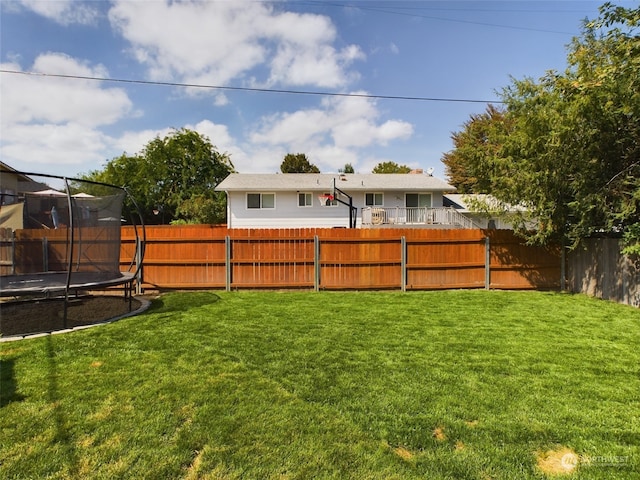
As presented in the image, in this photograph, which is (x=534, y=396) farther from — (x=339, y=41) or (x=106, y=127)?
(x=106, y=127)

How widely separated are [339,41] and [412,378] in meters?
11.9

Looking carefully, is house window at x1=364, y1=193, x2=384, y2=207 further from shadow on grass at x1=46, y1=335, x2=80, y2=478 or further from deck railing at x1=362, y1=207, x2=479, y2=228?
shadow on grass at x1=46, y1=335, x2=80, y2=478

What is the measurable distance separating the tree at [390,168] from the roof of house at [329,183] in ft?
85.4

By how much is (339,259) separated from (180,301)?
4151 millimetres

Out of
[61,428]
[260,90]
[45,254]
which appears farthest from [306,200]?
[61,428]

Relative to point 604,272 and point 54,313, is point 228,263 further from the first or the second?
point 604,272

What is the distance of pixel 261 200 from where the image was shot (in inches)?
813

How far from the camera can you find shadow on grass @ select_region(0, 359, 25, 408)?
2.98 meters

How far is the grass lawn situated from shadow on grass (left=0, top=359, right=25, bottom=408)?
0.02 metres

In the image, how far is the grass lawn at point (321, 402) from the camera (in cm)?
220

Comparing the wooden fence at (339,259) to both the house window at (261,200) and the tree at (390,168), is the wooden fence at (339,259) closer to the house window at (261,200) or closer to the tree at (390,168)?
the house window at (261,200)

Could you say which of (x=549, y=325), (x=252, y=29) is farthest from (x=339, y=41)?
(x=549, y=325)

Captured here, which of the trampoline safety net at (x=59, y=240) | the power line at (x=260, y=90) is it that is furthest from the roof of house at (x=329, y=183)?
the trampoline safety net at (x=59, y=240)

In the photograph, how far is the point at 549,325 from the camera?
5.84 m
